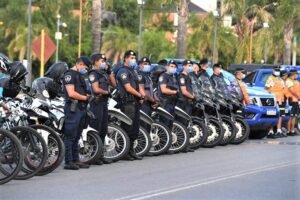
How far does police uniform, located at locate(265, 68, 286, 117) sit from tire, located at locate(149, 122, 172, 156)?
22.4 ft

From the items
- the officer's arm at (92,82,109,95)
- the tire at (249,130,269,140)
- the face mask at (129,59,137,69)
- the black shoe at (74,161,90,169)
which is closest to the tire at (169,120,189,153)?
the face mask at (129,59,137,69)

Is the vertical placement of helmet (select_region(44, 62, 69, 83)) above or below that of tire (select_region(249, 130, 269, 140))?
above

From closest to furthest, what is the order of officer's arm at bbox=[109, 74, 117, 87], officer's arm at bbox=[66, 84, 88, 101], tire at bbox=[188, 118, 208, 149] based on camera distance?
officer's arm at bbox=[66, 84, 88, 101] < officer's arm at bbox=[109, 74, 117, 87] < tire at bbox=[188, 118, 208, 149]

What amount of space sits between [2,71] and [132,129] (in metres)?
2.83

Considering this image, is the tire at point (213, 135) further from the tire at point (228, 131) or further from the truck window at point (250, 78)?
the truck window at point (250, 78)

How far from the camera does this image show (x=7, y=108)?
11891 mm

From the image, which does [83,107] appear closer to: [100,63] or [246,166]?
[100,63]

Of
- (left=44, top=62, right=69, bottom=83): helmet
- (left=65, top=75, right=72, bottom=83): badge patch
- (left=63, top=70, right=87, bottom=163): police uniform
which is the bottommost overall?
(left=63, top=70, right=87, bottom=163): police uniform

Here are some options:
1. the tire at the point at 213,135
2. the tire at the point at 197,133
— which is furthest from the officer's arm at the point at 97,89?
the tire at the point at 213,135

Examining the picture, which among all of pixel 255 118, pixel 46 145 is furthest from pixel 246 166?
pixel 255 118

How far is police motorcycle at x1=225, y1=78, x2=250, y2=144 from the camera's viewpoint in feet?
61.5

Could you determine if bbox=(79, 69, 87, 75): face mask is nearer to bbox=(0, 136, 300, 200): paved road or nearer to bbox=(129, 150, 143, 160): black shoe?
bbox=(0, 136, 300, 200): paved road

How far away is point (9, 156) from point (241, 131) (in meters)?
8.69

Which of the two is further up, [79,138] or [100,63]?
[100,63]
